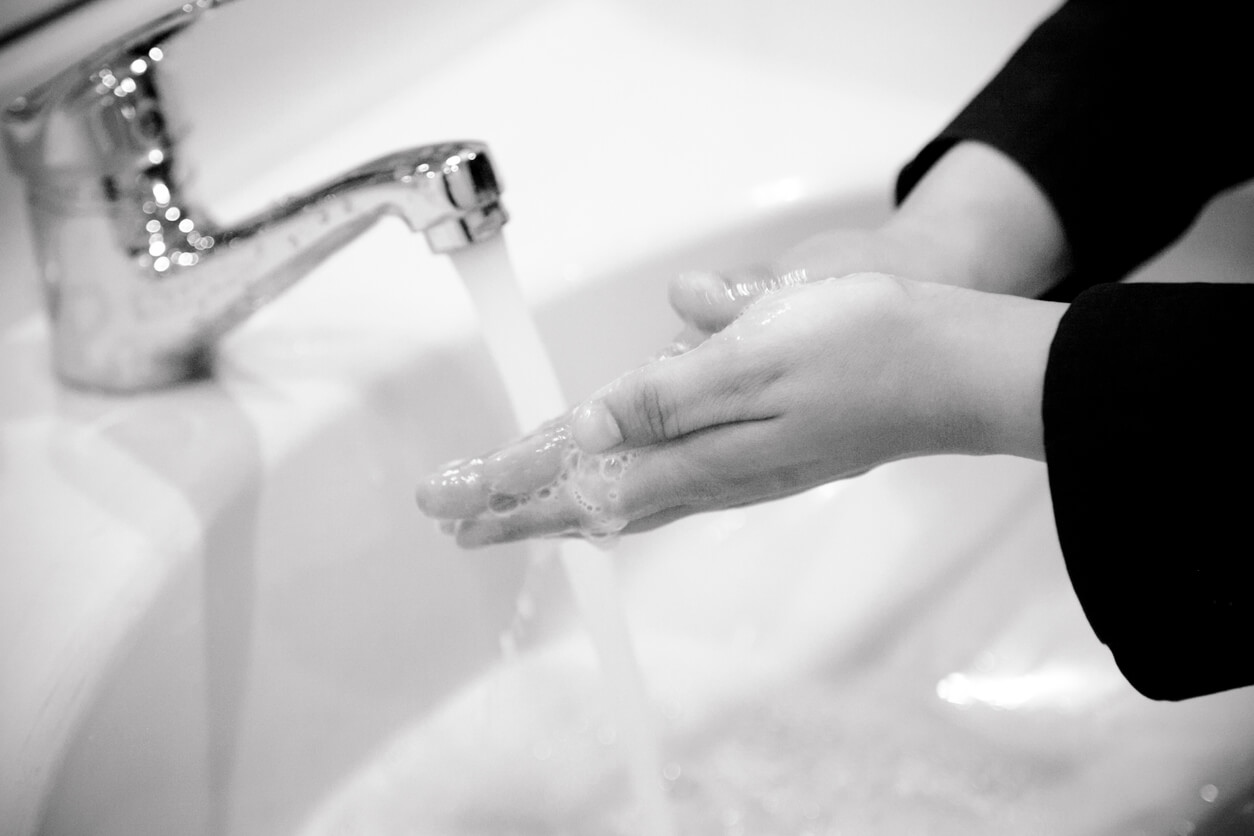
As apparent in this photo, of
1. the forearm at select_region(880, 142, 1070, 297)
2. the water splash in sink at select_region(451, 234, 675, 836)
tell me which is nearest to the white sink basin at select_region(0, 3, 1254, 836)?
the water splash in sink at select_region(451, 234, 675, 836)

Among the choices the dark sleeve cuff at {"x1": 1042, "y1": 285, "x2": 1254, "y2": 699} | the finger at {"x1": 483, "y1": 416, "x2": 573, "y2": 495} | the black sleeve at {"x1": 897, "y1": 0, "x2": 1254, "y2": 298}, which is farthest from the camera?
the black sleeve at {"x1": 897, "y1": 0, "x2": 1254, "y2": 298}

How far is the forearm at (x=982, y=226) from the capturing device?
21.6 inches

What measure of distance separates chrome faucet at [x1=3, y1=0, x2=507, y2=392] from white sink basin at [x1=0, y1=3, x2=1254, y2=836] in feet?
0.13

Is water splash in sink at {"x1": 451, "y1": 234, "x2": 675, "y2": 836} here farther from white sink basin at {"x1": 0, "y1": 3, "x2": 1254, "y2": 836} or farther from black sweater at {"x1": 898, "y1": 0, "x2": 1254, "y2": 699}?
black sweater at {"x1": 898, "y1": 0, "x2": 1254, "y2": 699}

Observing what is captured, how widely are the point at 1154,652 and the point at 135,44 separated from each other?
1.43 feet

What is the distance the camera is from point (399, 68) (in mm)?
800

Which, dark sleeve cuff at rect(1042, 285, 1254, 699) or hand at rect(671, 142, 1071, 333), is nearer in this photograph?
dark sleeve cuff at rect(1042, 285, 1254, 699)

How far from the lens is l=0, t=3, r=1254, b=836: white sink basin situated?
51cm

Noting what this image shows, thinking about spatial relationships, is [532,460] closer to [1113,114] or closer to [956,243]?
[956,243]

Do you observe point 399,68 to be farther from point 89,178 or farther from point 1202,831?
point 1202,831

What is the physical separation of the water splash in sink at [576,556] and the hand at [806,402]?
0.07 metres

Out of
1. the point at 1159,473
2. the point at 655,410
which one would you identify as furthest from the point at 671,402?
the point at 1159,473

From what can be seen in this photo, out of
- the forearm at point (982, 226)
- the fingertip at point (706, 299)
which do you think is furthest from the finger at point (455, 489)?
the forearm at point (982, 226)

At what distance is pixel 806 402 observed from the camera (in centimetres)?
41
